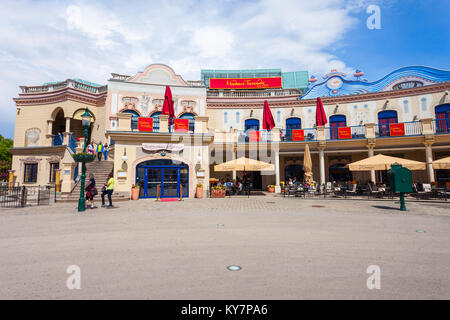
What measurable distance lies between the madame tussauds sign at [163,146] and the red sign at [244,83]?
43.4ft

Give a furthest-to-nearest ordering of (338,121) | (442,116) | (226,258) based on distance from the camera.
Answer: (338,121)
(442,116)
(226,258)

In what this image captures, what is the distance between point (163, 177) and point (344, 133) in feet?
47.0

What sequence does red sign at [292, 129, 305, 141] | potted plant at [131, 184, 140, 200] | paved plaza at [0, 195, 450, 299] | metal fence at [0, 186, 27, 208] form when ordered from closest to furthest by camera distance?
paved plaza at [0, 195, 450, 299]
metal fence at [0, 186, 27, 208]
potted plant at [131, 184, 140, 200]
red sign at [292, 129, 305, 141]

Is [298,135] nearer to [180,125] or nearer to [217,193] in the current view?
[217,193]

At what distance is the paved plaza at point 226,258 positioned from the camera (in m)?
2.97

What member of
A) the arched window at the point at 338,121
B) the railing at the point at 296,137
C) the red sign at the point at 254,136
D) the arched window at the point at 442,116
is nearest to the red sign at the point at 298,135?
the railing at the point at 296,137

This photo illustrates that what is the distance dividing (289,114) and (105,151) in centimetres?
1648

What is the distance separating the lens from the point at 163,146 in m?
14.9

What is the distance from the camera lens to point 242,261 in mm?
4000

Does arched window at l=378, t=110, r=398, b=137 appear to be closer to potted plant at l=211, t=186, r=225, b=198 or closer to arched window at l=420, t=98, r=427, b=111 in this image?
arched window at l=420, t=98, r=427, b=111

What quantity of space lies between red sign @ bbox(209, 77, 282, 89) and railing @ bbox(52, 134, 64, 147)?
15.6m

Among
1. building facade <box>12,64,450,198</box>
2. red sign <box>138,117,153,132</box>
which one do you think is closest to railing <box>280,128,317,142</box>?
building facade <box>12,64,450,198</box>

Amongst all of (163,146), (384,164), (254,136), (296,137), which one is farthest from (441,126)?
(163,146)

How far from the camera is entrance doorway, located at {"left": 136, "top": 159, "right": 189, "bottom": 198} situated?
14.7m
